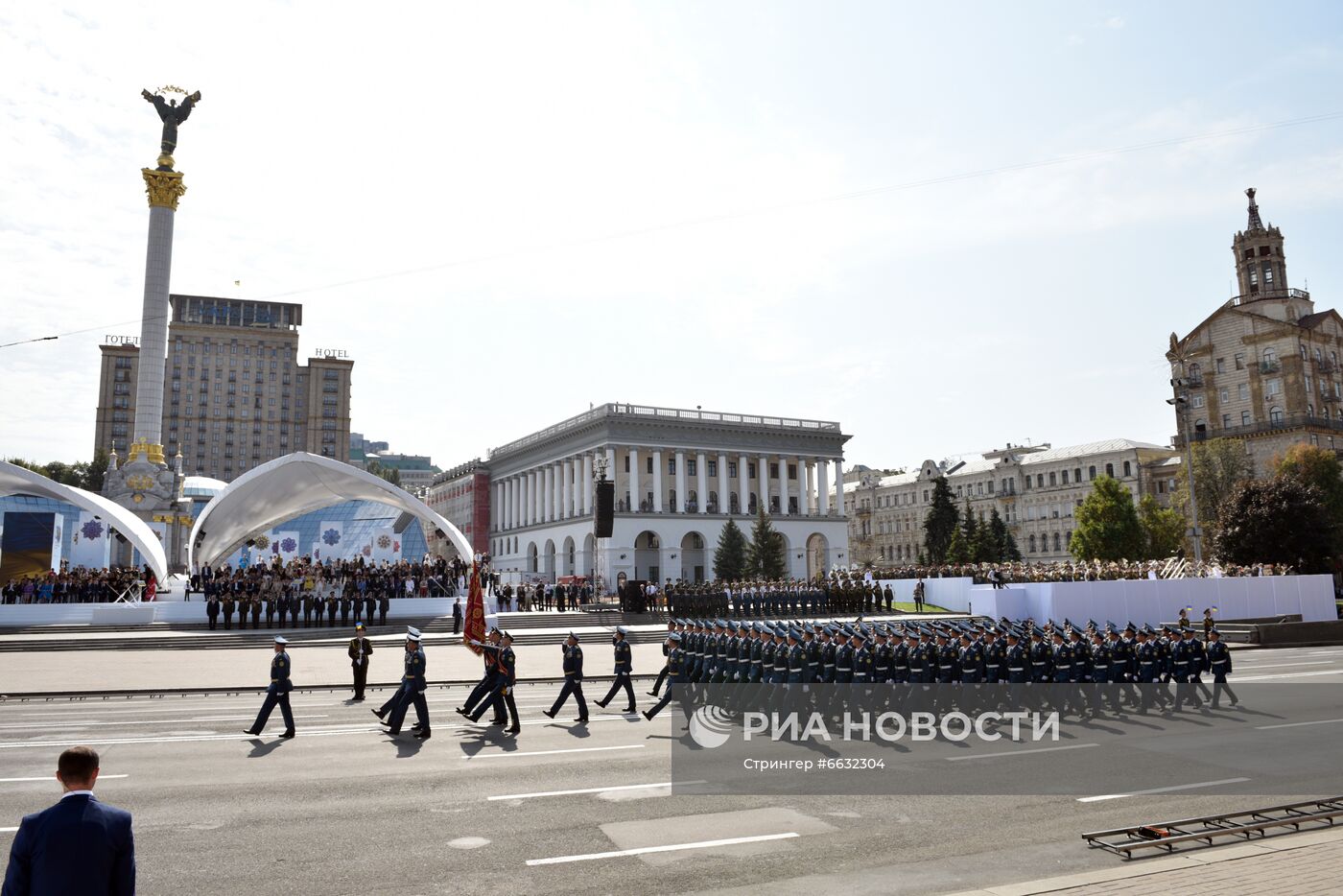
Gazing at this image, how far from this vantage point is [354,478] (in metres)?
45.7

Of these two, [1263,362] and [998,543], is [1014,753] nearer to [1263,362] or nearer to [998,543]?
[998,543]

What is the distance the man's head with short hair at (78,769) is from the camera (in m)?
4.17

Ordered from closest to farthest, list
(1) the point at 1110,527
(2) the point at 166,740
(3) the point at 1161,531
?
1. (2) the point at 166,740
2. (1) the point at 1110,527
3. (3) the point at 1161,531

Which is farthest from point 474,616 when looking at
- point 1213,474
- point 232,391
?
point 232,391

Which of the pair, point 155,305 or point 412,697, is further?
point 155,305

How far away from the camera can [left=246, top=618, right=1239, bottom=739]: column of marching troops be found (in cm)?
1462

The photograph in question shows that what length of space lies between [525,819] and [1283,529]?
5146cm

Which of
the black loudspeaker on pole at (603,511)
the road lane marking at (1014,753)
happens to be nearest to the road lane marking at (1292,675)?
the road lane marking at (1014,753)

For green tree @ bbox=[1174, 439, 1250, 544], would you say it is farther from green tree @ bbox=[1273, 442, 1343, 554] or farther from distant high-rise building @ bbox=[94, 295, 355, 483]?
distant high-rise building @ bbox=[94, 295, 355, 483]

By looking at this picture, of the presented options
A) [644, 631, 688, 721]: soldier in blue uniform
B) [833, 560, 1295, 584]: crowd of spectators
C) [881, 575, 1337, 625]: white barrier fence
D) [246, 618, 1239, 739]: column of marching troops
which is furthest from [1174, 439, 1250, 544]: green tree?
[644, 631, 688, 721]: soldier in blue uniform

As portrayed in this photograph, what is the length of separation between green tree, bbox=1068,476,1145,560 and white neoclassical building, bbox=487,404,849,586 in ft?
85.3

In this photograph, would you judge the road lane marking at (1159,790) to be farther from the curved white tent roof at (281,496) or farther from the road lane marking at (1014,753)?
the curved white tent roof at (281,496)

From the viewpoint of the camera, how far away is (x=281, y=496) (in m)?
49.3

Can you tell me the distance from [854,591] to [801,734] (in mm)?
33453
